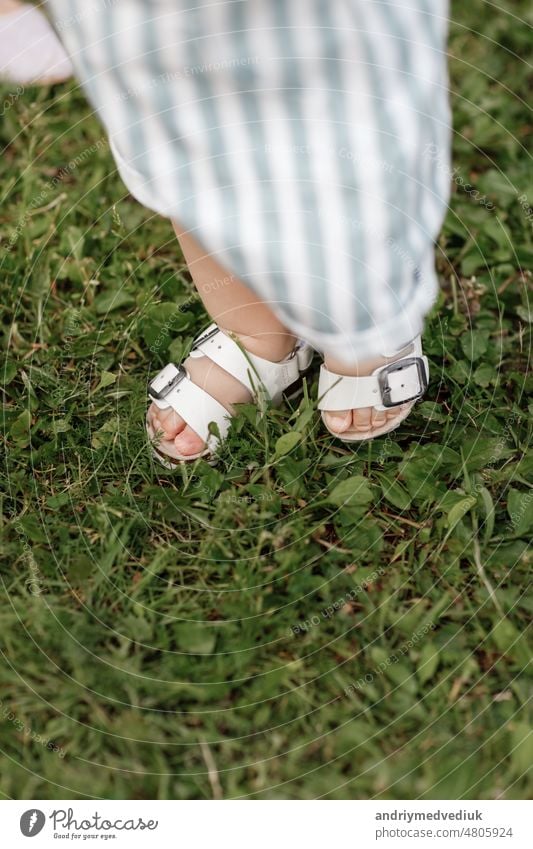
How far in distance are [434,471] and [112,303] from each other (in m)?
0.43

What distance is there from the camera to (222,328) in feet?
3.02

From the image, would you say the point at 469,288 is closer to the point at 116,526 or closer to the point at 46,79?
the point at 116,526

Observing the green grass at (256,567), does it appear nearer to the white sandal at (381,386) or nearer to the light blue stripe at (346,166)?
the white sandal at (381,386)

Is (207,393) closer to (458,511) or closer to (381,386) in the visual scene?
(381,386)

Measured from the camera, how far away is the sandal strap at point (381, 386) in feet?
2.86

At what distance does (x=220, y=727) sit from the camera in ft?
2.59

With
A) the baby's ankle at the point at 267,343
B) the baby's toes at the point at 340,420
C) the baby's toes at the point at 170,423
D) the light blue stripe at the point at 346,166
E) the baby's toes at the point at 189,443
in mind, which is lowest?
the baby's toes at the point at 340,420

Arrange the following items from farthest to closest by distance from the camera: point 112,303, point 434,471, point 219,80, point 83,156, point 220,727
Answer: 1. point 83,156
2. point 112,303
3. point 434,471
4. point 220,727
5. point 219,80

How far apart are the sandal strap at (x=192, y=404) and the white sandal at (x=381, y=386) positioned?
109 mm

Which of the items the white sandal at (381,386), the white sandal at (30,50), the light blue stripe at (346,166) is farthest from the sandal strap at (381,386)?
the white sandal at (30,50)

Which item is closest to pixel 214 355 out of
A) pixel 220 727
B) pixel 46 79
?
pixel 220 727

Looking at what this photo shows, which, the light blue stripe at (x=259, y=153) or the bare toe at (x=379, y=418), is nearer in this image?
the light blue stripe at (x=259, y=153)
